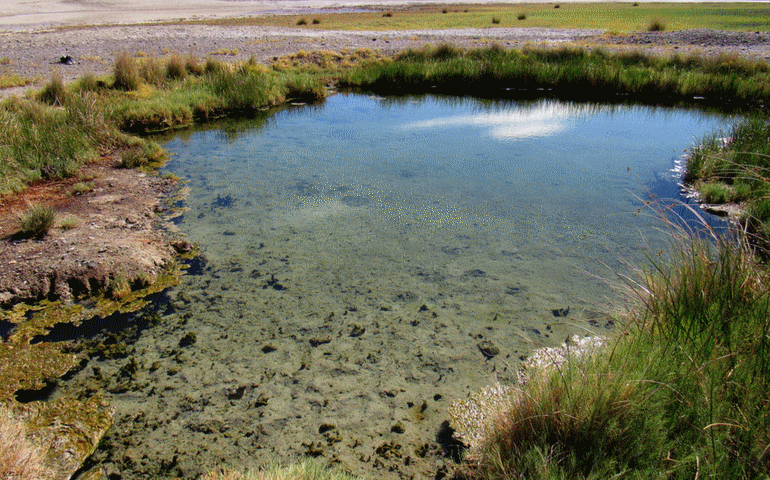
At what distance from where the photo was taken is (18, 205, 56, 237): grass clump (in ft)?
13.9

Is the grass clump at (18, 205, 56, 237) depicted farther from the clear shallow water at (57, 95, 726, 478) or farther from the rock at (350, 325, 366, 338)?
the rock at (350, 325, 366, 338)

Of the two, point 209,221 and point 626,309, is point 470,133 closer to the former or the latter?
point 209,221

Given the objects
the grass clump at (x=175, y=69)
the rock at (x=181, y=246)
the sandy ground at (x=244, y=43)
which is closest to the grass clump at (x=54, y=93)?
the sandy ground at (x=244, y=43)

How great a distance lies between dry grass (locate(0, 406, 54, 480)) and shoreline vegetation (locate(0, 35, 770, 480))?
38mm

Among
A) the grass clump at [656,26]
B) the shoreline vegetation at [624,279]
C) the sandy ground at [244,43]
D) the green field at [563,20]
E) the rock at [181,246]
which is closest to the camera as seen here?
the shoreline vegetation at [624,279]

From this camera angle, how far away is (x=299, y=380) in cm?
287

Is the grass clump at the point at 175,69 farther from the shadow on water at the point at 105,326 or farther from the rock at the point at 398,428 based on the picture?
the rock at the point at 398,428

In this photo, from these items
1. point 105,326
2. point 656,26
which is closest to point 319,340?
point 105,326

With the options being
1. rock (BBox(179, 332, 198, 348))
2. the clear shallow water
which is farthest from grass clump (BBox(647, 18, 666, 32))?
rock (BBox(179, 332, 198, 348))

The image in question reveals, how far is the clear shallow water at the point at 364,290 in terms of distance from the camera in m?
2.54

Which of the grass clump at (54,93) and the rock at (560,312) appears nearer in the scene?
the rock at (560,312)

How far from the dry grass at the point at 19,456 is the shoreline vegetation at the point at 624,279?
4 cm

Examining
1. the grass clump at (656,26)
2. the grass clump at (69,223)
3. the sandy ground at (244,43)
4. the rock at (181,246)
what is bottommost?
the rock at (181,246)

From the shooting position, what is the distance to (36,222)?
4.25 metres
